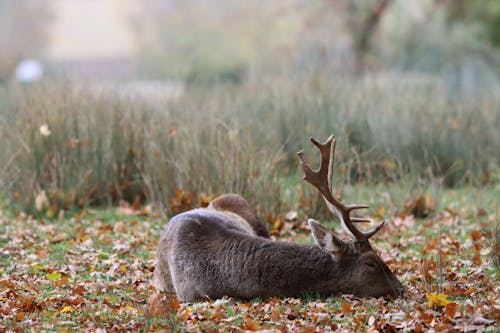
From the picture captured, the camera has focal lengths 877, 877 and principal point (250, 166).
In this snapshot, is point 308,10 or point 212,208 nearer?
point 212,208

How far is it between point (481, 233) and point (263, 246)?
10.2 feet

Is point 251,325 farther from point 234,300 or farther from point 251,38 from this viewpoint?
point 251,38

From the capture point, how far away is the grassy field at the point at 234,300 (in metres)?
5.94

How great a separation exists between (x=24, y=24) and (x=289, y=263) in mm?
58115

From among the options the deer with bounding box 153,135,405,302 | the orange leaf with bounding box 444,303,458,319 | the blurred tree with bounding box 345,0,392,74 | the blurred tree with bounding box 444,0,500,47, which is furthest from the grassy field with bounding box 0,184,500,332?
the blurred tree with bounding box 345,0,392,74

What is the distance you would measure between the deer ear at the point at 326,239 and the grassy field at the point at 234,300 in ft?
1.25

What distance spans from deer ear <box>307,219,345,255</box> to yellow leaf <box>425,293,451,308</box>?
2.71 feet

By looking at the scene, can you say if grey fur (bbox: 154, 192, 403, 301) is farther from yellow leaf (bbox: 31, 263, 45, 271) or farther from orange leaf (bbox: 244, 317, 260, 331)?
yellow leaf (bbox: 31, 263, 45, 271)

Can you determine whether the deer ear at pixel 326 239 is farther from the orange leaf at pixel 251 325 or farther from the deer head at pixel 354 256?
the orange leaf at pixel 251 325

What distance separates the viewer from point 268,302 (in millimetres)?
6590

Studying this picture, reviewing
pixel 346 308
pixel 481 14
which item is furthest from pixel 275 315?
pixel 481 14

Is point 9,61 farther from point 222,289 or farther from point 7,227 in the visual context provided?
point 222,289

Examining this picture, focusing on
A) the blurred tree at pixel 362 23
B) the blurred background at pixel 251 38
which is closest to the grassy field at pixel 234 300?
the blurred background at pixel 251 38

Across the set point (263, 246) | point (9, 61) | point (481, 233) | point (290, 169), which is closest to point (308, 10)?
point (9, 61)
